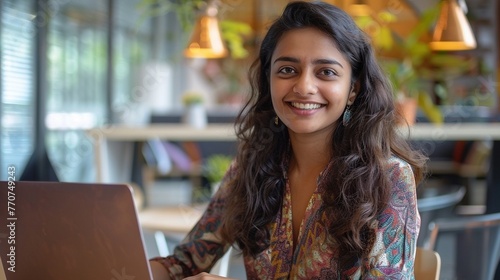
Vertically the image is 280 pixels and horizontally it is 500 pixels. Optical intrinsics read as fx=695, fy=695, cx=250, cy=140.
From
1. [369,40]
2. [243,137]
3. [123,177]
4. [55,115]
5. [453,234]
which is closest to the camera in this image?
[369,40]

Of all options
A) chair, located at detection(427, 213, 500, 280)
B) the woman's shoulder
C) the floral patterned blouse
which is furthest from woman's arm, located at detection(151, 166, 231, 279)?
chair, located at detection(427, 213, 500, 280)


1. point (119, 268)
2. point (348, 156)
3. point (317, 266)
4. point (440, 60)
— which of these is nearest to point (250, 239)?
point (317, 266)

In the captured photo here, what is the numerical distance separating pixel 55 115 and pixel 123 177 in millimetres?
1768

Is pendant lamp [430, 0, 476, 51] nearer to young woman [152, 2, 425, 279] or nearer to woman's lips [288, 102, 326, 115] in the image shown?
young woman [152, 2, 425, 279]

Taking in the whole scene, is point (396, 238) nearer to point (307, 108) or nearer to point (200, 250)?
point (307, 108)

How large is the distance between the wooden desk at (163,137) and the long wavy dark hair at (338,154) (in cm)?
205

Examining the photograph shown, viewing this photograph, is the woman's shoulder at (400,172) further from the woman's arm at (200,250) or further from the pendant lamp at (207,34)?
the pendant lamp at (207,34)

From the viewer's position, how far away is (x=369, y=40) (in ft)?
5.05

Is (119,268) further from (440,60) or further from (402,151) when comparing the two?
(440,60)

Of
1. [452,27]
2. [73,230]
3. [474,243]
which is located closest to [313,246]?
[73,230]

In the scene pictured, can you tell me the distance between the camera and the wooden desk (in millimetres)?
3748

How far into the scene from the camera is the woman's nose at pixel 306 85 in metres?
1.42

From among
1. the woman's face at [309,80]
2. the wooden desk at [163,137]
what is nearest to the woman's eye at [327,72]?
the woman's face at [309,80]

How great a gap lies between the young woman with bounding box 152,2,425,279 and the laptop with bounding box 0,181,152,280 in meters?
0.22
